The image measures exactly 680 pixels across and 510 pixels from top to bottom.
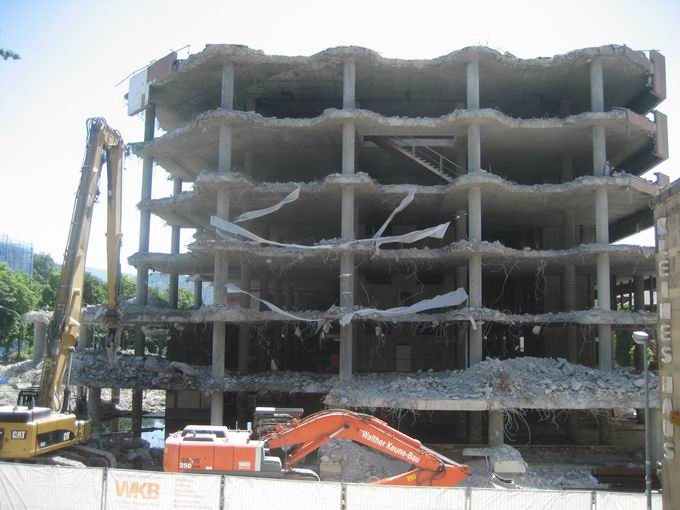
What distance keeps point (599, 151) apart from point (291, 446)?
20575mm

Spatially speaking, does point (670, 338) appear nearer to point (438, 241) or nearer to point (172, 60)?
point (438, 241)

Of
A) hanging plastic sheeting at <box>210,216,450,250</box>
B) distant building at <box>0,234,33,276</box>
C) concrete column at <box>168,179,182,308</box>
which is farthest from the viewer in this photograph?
distant building at <box>0,234,33,276</box>

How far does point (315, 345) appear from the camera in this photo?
39281 millimetres

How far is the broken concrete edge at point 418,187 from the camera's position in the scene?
27.3m

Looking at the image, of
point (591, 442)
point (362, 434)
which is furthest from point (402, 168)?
A: point (362, 434)

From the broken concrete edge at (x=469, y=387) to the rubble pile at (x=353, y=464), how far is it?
2.56 m

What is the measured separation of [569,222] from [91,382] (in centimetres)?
2591

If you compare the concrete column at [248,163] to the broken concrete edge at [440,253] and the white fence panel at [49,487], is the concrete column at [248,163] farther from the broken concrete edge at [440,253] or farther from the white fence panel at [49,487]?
the white fence panel at [49,487]

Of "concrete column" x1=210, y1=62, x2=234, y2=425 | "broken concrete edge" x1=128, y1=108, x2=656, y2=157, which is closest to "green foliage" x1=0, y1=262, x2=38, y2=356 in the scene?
"concrete column" x1=210, y1=62, x2=234, y2=425

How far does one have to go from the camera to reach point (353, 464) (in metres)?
21.0

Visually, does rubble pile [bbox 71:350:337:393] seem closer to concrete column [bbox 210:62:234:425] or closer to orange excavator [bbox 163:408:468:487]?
concrete column [bbox 210:62:234:425]

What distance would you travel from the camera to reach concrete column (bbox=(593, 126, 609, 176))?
1105 inches

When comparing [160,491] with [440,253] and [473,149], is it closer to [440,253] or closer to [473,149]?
[440,253]

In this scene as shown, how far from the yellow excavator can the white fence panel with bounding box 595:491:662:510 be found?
13998 mm
